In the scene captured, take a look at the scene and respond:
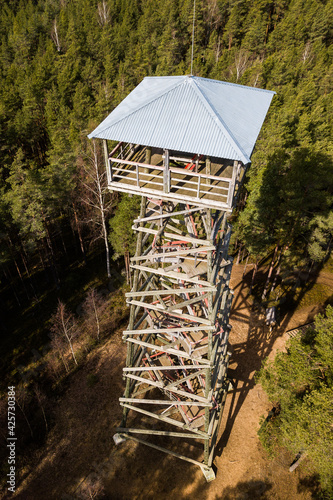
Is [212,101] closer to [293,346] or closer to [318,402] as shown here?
[293,346]

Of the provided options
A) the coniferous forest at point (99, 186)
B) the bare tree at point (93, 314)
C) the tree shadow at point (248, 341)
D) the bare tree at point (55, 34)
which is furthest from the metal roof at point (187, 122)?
the bare tree at point (55, 34)

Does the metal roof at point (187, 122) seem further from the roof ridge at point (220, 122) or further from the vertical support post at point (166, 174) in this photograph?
the vertical support post at point (166, 174)

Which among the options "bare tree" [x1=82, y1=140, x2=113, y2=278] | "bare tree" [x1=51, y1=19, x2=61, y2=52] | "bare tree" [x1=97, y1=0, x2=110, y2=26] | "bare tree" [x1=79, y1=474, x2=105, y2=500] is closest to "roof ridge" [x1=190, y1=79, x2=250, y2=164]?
"bare tree" [x1=82, y1=140, x2=113, y2=278]

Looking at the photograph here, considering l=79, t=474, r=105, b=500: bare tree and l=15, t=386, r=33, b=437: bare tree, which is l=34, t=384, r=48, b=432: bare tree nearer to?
l=15, t=386, r=33, b=437: bare tree

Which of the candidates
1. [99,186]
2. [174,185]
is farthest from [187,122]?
[99,186]

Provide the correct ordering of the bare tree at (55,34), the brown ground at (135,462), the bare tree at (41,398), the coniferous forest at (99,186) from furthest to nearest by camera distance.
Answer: the bare tree at (55,34) → the coniferous forest at (99,186) → the bare tree at (41,398) → the brown ground at (135,462)

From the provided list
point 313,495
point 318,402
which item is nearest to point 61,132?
point 318,402

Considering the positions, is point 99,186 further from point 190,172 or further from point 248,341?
point 248,341

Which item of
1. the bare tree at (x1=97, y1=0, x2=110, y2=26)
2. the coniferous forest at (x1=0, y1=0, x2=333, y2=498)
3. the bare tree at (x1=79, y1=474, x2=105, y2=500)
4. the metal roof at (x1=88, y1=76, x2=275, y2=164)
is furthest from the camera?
the bare tree at (x1=97, y1=0, x2=110, y2=26)
